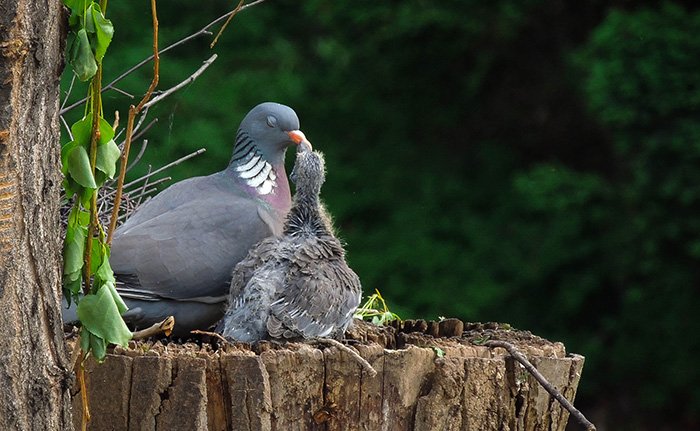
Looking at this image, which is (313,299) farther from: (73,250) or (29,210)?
(29,210)

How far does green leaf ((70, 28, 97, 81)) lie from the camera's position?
2.25m

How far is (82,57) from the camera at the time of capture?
2.25 metres

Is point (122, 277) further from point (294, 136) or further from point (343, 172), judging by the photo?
point (343, 172)

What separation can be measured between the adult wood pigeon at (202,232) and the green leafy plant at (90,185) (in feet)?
3.93

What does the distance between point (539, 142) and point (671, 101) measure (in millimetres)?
1773

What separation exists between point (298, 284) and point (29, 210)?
104cm

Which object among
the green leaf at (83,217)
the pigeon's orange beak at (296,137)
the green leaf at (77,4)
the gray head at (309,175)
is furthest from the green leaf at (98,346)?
the pigeon's orange beak at (296,137)

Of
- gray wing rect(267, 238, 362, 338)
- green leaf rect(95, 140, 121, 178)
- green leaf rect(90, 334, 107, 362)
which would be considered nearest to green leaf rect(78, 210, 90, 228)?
green leaf rect(95, 140, 121, 178)

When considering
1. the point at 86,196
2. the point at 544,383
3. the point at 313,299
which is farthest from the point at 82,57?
the point at 544,383

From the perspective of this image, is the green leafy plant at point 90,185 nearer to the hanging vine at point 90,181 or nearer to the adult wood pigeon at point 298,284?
the hanging vine at point 90,181

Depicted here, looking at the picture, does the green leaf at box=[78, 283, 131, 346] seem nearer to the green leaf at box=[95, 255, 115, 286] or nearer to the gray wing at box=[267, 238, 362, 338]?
the green leaf at box=[95, 255, 115, 286]

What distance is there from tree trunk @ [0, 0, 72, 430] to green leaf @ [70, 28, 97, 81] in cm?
4

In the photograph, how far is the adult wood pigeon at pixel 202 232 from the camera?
3.66 m

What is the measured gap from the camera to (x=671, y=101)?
7.07m
